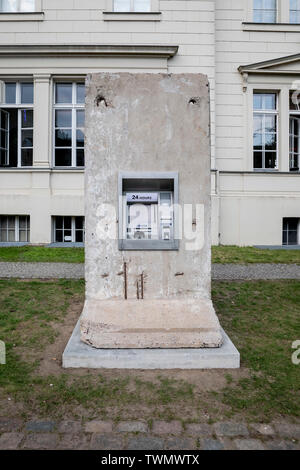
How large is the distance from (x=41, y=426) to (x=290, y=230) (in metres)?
9.94

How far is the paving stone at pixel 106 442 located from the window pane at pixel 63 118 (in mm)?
9754

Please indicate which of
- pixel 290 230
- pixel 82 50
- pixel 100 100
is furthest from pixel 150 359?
pixel 82 50

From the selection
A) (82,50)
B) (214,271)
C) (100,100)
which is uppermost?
(82,50)

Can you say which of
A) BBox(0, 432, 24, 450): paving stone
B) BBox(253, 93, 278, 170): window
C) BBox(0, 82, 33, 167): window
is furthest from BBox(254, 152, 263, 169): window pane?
BBox(0, 432, 24, 450): paving stone

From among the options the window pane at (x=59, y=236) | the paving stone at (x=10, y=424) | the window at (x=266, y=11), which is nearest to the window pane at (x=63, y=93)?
the window pane at (x=59, y=236)

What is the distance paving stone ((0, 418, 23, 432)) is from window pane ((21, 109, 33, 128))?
974cm

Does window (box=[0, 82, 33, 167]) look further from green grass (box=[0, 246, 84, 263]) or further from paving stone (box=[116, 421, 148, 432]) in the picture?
paving stone (box=[116, 421, 148, 432])

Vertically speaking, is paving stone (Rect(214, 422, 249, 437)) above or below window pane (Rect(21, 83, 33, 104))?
below

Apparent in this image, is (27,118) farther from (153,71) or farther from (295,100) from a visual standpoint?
(295,100)

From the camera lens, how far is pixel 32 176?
10.1 metres

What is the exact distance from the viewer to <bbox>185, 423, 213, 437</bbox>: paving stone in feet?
7.45

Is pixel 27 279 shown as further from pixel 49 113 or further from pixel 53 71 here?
pixel 53 71

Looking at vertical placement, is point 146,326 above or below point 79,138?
below

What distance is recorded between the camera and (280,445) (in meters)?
2.18
